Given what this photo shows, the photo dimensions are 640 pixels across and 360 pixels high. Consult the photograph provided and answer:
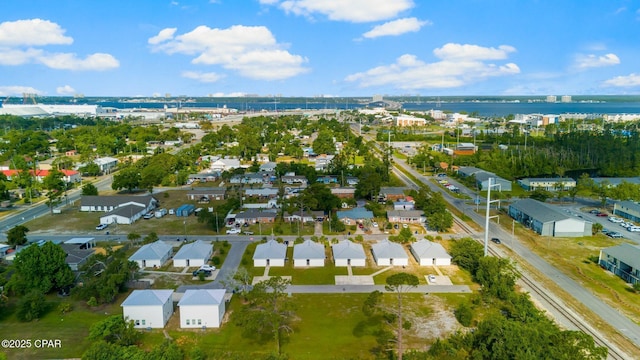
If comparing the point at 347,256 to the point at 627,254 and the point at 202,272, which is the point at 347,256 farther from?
the point at 627,254

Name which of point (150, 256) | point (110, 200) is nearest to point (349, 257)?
point (150, 256)

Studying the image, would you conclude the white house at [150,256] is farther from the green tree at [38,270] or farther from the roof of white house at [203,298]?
the roof of white house at [203,298]

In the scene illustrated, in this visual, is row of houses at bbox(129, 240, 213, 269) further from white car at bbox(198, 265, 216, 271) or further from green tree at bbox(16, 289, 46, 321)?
green tree at bbox(16, 289, 46, 321)

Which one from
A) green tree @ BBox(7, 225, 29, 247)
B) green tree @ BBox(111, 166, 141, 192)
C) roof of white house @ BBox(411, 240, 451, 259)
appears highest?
green tree @ BBox(111, 166, 141, 192)

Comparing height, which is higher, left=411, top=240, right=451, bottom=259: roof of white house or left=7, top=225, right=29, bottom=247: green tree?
left=7, top=225, right=29, bottom=247: green tree

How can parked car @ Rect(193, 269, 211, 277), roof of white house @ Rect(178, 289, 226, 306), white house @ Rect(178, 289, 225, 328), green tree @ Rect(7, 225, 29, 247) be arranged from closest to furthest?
white house @ Rect(178, 289, 225, 328)
roof of white house @ Rect(178, 289, 226, 306)
parked car @ Rect(193, 269, 211, 277)
green tree @ Rect(7, 225, 29, 247)

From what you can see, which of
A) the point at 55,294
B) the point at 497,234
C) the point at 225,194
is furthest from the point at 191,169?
the point at 497,234

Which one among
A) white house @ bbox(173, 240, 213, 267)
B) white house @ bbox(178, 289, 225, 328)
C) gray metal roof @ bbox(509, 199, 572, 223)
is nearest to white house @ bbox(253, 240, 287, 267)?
white house @ bbox(173, 240, 213, 267)

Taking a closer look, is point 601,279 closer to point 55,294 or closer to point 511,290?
point 511,290
